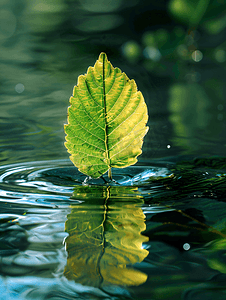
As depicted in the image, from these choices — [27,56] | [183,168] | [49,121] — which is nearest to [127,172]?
[183,168]

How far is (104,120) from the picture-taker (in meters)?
0.67

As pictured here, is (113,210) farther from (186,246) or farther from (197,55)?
(197,55)

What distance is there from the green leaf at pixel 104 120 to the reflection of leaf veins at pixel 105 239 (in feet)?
0.30

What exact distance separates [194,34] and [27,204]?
2.81 m

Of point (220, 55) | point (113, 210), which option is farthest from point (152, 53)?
point (113, 210)

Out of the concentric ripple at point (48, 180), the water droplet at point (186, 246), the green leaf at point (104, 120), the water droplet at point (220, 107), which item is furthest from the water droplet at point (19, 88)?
the water droplet at point (186, 246)

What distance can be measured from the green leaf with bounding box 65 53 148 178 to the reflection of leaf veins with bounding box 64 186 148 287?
9 centimetres

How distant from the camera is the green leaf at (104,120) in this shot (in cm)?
63

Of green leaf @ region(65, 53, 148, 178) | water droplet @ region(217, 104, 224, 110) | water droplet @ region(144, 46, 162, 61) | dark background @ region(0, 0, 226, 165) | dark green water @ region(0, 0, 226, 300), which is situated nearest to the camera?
dark green water @ region(0, 0, 226, 300)

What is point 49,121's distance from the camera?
156 centimetres

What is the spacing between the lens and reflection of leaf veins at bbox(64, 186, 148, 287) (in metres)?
0.38

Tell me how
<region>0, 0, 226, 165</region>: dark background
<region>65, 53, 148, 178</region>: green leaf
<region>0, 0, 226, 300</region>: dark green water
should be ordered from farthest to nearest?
1. <region>0, 0, 226, 165</region>: dark background
2. <region>65, 53, 148, 178</region>: green leaf
3. <region>0, 0, 226, 300</region>: dark green water

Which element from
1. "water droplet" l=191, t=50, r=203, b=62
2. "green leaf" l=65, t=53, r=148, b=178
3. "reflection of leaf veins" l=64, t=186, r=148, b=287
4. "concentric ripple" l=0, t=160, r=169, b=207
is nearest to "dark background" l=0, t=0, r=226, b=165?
"water droplet" l=191, t=50, r=203, b=62

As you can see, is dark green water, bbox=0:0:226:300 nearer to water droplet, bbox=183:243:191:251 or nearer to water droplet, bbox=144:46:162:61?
water droplet, bbox=183:243:191:251
